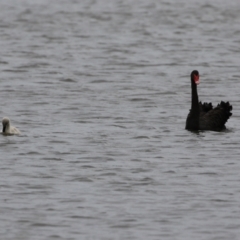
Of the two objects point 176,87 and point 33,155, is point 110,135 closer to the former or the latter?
point 33,155

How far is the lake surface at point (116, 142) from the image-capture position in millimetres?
8664

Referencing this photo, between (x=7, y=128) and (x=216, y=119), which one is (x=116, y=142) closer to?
(x=7, y=128)

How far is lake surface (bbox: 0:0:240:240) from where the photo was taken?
8664 mm

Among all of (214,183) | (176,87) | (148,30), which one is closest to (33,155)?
(214,183)

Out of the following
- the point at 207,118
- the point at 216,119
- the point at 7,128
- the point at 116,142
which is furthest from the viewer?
the point at 207,118

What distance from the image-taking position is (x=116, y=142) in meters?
12.4

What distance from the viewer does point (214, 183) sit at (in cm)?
1005

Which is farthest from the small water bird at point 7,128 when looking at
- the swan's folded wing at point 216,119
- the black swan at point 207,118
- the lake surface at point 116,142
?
the swan's folded wing at point 216,119

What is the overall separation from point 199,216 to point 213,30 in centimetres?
2175

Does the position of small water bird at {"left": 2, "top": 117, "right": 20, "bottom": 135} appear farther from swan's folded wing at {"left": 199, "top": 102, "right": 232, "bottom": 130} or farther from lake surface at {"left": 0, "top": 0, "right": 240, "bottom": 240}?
swan's folded wing at {"left": 199, "top": 102, "right": 232, "bottom": 130}

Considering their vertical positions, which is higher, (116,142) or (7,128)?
(7,128)

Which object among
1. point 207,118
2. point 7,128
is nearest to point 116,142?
point 7,128

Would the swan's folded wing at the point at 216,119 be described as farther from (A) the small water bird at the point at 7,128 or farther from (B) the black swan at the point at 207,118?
(A) the small water bird at the point at 7,128

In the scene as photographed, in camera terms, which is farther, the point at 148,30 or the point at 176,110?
the point at 148,30
